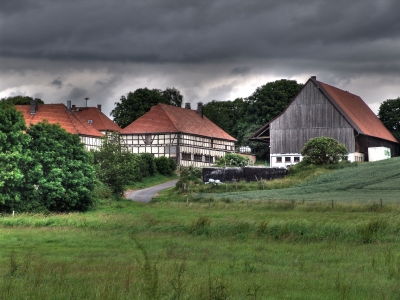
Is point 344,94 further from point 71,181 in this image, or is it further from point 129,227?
point 129,227

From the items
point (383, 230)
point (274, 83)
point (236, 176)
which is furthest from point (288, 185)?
point (274, 83)

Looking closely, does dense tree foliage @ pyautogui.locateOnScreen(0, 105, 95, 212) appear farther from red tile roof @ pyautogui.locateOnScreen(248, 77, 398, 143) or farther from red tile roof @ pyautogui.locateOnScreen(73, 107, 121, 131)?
red tile roof @ pyautogui.locateOnScreen(73, 107, 121, 131)

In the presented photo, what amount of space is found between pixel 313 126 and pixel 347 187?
25971 mm

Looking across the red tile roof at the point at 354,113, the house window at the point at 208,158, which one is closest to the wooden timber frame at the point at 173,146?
the house window at the point at 208,158

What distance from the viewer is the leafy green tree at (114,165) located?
2618 inches

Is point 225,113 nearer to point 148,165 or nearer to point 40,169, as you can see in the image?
point 148,165

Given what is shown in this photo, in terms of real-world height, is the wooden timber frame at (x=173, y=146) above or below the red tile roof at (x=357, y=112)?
below

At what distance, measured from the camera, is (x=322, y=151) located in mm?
77000

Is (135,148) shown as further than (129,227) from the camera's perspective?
Yes

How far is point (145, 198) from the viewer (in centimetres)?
6650

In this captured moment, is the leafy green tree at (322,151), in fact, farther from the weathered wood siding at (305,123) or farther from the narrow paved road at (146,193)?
the narrow paved road at (146,193)

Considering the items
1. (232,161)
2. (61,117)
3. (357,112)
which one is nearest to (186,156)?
(61,117)

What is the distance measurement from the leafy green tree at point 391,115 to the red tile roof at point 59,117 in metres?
39.3

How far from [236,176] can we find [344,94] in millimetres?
28235
